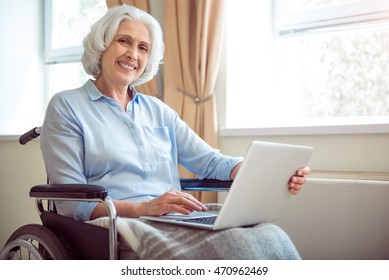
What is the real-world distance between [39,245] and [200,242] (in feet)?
1.63

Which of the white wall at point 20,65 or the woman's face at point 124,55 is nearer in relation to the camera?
the woman's face at point 124,55

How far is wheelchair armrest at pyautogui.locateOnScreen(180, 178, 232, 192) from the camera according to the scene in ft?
5.12

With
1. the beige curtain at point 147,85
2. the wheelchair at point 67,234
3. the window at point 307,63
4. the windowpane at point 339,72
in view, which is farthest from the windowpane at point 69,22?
the wheelchair at point 67,234

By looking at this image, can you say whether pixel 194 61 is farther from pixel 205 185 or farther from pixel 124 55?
pixel 205 185

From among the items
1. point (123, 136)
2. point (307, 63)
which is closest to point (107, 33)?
point (123, 136)

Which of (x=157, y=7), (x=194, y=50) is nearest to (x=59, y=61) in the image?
(x=157, y=7)

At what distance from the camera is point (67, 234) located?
134 cm

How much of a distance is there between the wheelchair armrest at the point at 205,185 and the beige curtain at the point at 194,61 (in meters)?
0.47

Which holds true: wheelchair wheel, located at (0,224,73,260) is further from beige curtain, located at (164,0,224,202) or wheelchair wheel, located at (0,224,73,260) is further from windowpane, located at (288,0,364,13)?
windowpane, located at (288,0,364,13)

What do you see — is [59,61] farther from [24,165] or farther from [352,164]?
[352,164]

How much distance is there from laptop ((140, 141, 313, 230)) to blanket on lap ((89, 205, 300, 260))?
3 centimetres

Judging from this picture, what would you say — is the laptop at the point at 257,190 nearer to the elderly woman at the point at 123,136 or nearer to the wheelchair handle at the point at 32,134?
the elderly woman at the point at 123,136

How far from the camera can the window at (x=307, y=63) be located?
6.90 feet

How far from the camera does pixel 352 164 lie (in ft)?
6.06
